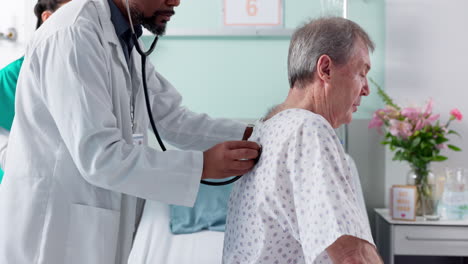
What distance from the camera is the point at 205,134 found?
5.07ft

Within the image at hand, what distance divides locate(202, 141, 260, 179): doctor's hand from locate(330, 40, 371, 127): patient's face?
0.22 m

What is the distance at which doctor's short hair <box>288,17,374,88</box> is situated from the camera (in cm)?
109

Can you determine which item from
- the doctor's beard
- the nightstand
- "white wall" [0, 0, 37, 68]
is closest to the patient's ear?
the doctor's beard

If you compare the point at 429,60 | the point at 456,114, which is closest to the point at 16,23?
the point at 429,60

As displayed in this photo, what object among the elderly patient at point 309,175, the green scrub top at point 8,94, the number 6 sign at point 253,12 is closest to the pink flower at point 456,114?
the number 6 sign at point 253,12

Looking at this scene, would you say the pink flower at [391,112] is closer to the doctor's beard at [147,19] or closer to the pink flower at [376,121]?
the pink flower at [376,121]

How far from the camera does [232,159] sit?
103 cm

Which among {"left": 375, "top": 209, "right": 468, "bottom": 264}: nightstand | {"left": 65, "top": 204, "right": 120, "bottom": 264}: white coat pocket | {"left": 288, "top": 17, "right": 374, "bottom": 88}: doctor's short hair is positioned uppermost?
{"left": 288, "top": 17, "right": 374, "bottom": 88}: doctor's short hair

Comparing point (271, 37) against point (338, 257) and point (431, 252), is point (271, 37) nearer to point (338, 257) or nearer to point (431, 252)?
point (431, 252)

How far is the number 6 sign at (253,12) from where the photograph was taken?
275 cm

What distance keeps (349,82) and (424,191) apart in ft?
5.49

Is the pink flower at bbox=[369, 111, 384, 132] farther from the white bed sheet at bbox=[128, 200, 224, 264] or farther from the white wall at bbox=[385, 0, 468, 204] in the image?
the white bed sheet at bbox=[128, 200, 224, 264]

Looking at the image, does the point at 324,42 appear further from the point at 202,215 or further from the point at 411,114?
the point at 411,114

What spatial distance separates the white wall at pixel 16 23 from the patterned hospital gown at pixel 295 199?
2.14m
